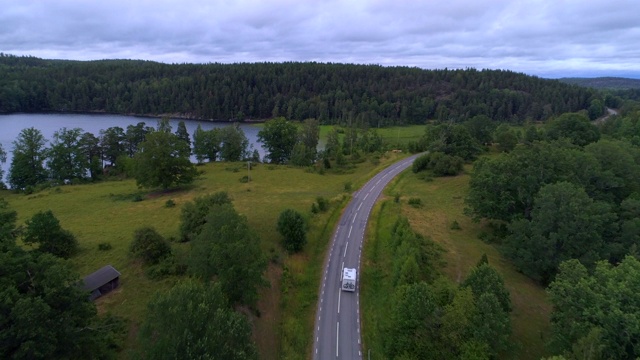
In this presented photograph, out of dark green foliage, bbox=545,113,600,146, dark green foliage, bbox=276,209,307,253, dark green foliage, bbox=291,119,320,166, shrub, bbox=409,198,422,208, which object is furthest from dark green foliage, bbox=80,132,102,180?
dark green foliage, bbox=545,113,600,146

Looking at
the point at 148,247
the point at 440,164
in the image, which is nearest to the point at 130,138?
the point at 148,247

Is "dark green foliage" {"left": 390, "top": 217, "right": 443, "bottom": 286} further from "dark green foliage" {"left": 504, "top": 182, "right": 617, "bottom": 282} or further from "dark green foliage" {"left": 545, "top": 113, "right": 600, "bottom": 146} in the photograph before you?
"dark green foliage" {"left": 545, "top": 113, "right": 600, "bottom": 146}

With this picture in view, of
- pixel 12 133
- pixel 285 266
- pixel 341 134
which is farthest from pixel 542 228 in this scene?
pixel 12 133

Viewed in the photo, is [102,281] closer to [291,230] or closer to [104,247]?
[104,247]

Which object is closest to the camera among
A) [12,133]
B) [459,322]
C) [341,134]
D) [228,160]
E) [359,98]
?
[459,322]

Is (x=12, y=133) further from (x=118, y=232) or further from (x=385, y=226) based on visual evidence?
(x=385, y=226)

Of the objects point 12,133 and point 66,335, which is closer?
point 66,335
